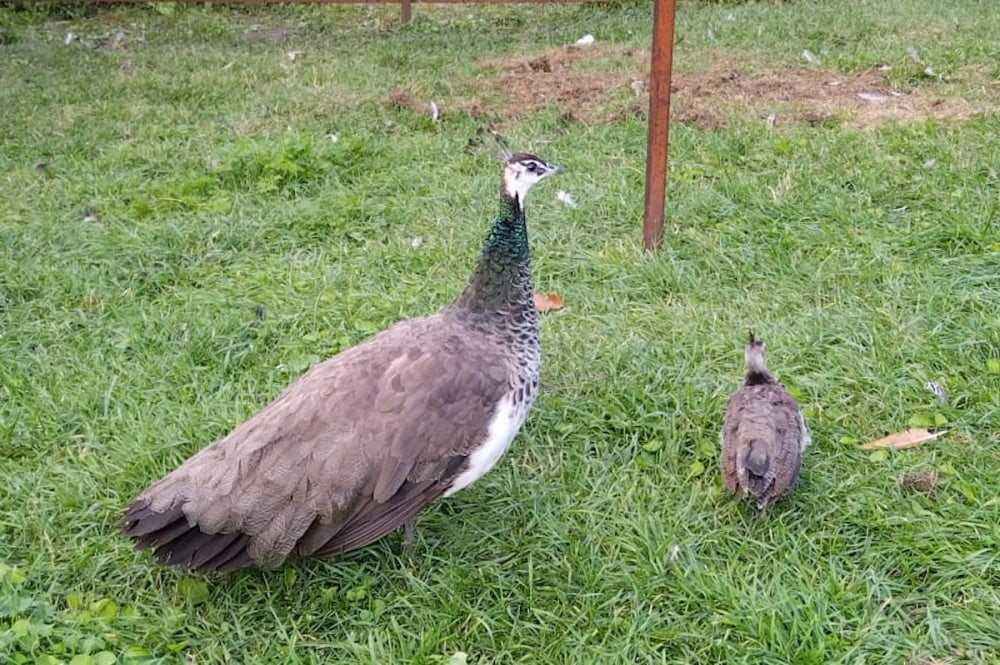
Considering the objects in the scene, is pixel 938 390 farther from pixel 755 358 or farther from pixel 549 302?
pixel 549 302

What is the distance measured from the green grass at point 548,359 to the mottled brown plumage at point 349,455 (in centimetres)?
22

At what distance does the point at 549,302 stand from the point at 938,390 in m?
1.54

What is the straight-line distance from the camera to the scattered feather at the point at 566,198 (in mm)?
5043

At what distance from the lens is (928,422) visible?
3.32 m


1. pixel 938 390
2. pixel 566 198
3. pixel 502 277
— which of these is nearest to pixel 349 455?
pixel 502 277

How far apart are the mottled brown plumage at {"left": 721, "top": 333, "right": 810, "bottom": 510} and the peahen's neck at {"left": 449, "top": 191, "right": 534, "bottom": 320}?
729 millimetres

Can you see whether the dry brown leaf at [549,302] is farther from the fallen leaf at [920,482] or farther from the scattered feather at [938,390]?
the fallen leaf at [920,482]

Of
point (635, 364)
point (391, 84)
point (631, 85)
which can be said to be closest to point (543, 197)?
point (635, 364)

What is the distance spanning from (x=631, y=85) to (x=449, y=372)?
466 centimetres

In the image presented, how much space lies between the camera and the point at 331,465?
8.79ft

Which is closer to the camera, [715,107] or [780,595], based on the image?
[780,595]

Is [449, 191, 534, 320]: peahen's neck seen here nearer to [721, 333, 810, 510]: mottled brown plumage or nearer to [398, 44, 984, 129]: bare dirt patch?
[721, 333, 810, 510]: mottled brown plumage

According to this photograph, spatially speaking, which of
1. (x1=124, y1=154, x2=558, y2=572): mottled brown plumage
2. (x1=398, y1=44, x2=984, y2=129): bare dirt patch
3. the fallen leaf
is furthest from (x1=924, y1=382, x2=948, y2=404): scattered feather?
(x1=398, y1=44, x2=984, y2=129): bare dirt patch

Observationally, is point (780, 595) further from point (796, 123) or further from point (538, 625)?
point (796, 123)
